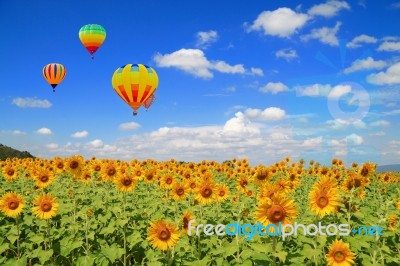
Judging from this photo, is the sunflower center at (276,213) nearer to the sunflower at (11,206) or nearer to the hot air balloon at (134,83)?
the sunflower at (11,206)

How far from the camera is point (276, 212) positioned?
20.3 feet

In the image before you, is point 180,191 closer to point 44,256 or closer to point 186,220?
point 186,220

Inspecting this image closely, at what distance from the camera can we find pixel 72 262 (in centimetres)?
920

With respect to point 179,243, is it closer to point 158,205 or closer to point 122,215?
point 122,215

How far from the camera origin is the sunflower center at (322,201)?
7.11 m

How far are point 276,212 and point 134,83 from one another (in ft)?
→ 96.6

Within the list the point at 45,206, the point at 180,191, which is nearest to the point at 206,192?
the point at 180,191

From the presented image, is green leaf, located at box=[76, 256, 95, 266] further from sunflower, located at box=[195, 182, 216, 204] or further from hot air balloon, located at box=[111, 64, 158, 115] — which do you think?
hot air balloon, located at box=[111, 64, 158, 115]

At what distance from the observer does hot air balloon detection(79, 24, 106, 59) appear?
147 feet

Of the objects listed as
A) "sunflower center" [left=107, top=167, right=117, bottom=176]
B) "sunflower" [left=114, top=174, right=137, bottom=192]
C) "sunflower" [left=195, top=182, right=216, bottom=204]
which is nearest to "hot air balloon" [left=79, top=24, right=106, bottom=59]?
"sunflower center" [left=107, top=167, right=117, bottom=176]

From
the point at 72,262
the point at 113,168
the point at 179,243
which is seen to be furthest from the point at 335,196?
the point at 113,168

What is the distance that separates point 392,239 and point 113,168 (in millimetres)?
7779

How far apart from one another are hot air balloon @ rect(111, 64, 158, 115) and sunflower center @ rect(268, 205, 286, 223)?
96.2ft

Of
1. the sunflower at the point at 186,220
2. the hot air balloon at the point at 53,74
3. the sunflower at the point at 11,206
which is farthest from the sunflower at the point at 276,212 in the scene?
the hot air balloon at the point at 53,74
